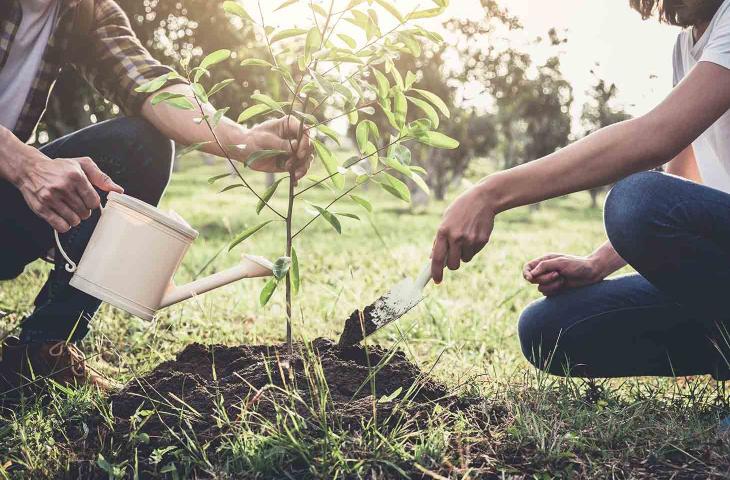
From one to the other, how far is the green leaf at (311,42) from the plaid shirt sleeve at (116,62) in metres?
0.91

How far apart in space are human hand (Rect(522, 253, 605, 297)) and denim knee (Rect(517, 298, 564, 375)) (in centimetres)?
8

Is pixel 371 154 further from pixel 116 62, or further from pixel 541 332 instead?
pixel 116 62

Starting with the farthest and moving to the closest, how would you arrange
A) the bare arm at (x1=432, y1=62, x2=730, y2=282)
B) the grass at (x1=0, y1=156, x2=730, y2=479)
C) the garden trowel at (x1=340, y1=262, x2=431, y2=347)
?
the garden trowel at (x1=340, y1=262, x2=431, y2=347), the bare arm at (x1=432, y1=62, x2=730, y2=282), the grass at (x1=0, y1=156, x2=730, y2=479)

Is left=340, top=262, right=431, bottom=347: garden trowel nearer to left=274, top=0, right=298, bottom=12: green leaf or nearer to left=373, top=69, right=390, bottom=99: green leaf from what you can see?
left=373, top=69, right=390, bottom=99: green leaf

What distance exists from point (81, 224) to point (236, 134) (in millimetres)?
610

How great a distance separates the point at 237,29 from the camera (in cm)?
751

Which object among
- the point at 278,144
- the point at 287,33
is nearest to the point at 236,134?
the point at 278,144

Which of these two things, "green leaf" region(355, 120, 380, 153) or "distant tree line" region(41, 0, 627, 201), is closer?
"green leaf" region(355, 120, 380, 153)

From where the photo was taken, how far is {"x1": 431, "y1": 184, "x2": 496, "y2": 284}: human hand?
1.72 metres

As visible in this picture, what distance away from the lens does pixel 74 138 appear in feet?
7.92

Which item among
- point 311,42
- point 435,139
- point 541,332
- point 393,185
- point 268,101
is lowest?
point 541,332

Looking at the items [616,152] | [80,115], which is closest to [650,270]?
[616,152]

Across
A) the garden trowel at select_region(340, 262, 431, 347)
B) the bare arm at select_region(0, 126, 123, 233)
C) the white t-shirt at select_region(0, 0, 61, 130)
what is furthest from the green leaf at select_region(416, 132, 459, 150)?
the white t-shirt at select_region(0, 0, 61, 130)

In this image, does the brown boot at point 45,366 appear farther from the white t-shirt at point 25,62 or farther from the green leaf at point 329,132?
the green leaf at point 329,132
